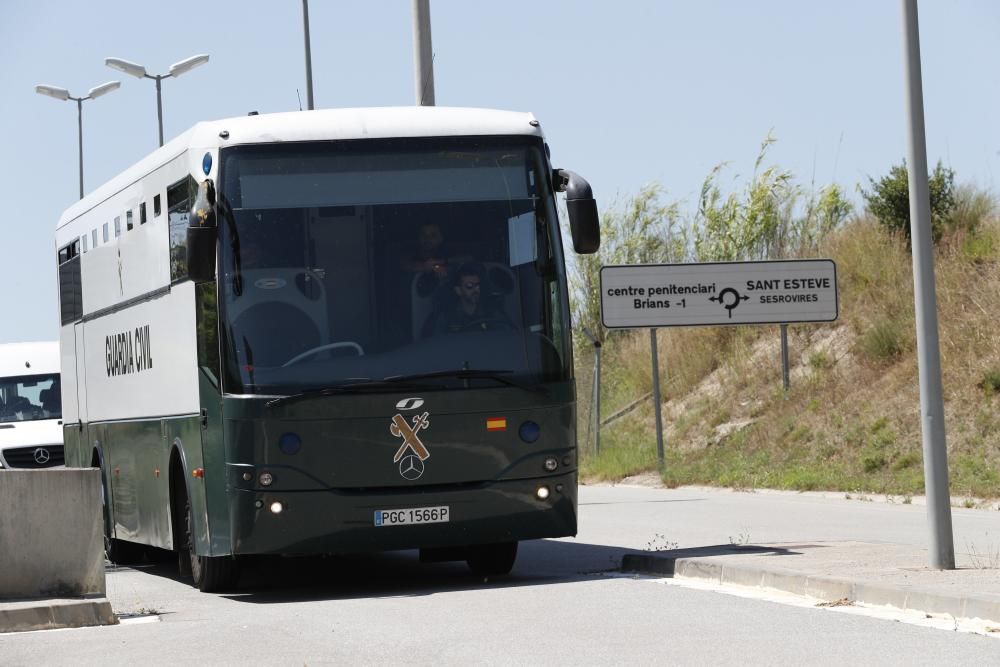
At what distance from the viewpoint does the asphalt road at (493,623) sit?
9227 mm

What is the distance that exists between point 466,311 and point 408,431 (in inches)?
39.8

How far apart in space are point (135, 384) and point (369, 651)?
6714 millimetres

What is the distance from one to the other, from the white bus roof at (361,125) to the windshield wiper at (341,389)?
1.94 m

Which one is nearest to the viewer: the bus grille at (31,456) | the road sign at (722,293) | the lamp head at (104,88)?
the bus grille at (31,456)

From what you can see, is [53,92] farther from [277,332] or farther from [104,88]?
[277,332]

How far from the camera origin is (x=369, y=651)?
982 centimetres

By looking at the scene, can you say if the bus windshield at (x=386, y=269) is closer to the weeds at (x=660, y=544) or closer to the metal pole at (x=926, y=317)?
the metal pole at (x=926, y=317)

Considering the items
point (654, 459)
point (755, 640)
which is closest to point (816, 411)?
point (654, 459)

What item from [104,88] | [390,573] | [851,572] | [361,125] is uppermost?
[104,88]

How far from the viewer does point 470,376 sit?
12.9m

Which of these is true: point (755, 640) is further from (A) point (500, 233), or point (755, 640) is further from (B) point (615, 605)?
(A) point (500, 233)

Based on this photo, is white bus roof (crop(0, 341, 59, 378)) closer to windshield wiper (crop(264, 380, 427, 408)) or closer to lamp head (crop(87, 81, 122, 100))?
windshield wiper (crop(264, 380, 427, 408))

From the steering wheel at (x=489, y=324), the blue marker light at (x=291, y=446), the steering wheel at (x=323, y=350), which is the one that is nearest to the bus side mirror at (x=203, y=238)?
the steering wheel at (x=323, y=350)

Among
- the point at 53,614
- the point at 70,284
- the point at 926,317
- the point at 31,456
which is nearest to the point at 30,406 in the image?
the point at 31,456
